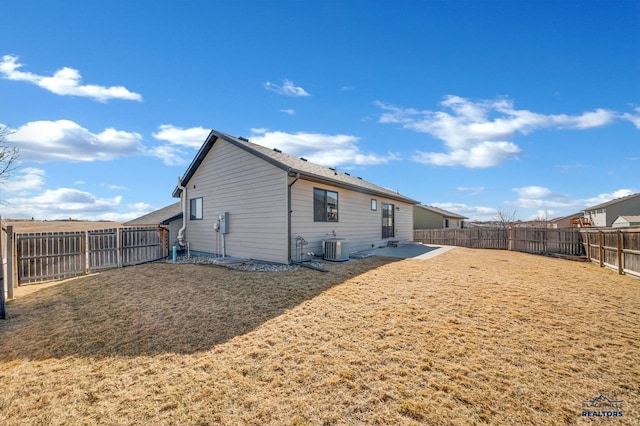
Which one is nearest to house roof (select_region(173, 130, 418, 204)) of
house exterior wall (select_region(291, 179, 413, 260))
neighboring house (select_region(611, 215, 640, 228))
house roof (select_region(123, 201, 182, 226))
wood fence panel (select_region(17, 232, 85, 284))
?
house exterior wall (select_region(291, 179, 413, 260))

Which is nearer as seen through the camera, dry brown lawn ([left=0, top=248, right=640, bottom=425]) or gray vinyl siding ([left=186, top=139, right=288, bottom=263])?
dry brown lawn ([left=0, top=248, right=640, bottom=425])

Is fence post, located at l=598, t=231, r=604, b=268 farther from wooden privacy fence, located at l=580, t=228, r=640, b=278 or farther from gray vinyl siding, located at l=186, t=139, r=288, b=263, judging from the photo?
gray vinyl siding, located at l=186, t=139, r=288, b=263

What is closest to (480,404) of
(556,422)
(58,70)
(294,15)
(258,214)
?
(556,422)

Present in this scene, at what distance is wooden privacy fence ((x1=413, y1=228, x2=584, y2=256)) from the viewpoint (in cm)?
1285

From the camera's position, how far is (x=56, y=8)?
7156 millimetres

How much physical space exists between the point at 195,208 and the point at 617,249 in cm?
1653

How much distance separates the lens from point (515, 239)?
1570cm

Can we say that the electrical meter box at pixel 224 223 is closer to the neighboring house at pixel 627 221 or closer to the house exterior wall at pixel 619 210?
the neighboring house at pixel 627 221

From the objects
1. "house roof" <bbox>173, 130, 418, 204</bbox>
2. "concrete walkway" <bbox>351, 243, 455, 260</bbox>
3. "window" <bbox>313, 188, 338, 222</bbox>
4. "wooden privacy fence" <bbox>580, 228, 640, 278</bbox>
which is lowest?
"concrete walkway" <bbox>351, 243, 455, 260</bbox>

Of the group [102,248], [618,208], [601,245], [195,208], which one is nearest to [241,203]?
[195,208]

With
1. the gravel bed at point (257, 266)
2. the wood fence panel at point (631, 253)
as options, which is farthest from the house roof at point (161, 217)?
the wood fence panel at point (631, 253)

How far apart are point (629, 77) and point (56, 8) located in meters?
18.1

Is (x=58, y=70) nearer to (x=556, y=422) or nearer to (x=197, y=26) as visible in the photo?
(x=197, y=26)

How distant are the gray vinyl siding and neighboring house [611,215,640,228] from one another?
32.4 metres
